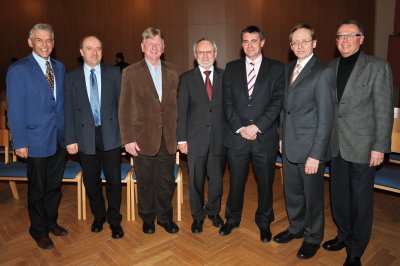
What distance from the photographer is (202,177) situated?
3465 mm

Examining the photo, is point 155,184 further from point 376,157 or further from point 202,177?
point 376,157

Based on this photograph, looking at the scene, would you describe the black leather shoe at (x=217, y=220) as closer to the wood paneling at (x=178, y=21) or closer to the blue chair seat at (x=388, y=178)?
the blue chair seat at (x=388, y=178)

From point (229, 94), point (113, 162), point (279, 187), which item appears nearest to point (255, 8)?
point (279, 187)

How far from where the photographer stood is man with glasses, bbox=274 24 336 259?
2756 mm

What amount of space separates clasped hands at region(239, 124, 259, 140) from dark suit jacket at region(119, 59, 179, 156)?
70cm

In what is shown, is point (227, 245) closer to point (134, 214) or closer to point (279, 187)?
point (134, 214)

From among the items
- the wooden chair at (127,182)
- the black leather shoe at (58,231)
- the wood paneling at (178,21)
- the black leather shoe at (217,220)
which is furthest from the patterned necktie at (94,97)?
the wood paneling at (178,21)

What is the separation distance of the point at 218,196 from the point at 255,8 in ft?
20.9

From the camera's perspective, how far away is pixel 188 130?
3.36 m

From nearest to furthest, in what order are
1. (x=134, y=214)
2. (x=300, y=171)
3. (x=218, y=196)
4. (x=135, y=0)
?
1. (x=300, y=171)
2. (x=218, y=196)
3. (x=134, y=214)
4. (x=135, y=0)

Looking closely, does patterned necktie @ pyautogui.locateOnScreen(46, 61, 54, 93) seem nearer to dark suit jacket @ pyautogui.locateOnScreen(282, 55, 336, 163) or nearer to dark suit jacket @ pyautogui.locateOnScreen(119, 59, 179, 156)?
dark suit jacket @ pyautogui.locateOnScreen(119, 59, 179, 156)

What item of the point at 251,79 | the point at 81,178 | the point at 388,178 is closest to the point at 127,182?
the point at 81,178

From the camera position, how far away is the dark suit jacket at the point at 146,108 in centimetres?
320

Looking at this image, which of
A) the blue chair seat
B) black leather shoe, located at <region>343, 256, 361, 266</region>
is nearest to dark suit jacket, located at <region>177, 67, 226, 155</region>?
black leather shoe, located at <region>343, 256, 361, 266</region>
